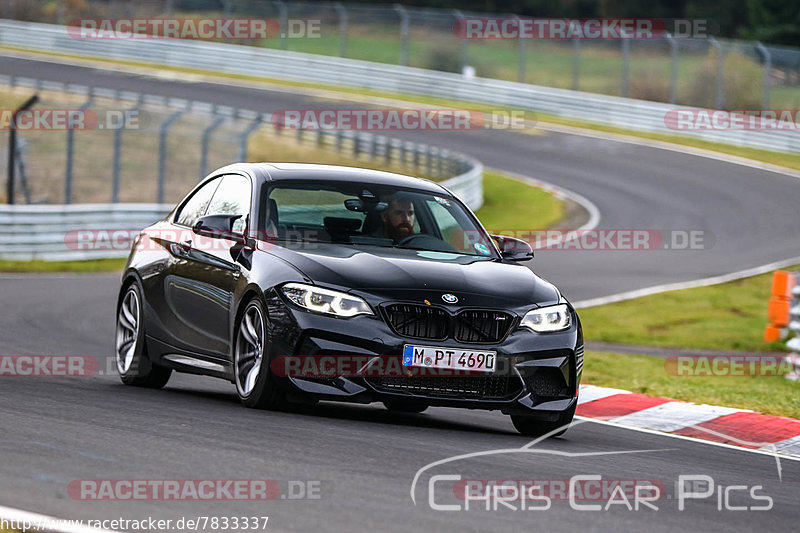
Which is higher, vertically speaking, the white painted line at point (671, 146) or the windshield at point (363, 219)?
the windshield at point (363, 219)

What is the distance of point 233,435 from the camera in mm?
6906

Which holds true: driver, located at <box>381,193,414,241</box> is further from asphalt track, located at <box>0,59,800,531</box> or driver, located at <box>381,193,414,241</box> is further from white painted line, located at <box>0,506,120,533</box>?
white painted line, located at <box>0,506,120,533</box>

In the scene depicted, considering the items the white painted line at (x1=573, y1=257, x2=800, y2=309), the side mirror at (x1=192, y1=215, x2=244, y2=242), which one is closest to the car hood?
the side mirror at (x1=192, y1=215, x2=244, y2=242)

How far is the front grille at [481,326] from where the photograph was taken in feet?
25.5

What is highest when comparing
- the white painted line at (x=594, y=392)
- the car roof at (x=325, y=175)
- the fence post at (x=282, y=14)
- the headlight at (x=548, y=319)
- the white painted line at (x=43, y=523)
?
the car roof at (x=325, y=175)

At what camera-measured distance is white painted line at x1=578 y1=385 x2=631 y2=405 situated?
10.5 m

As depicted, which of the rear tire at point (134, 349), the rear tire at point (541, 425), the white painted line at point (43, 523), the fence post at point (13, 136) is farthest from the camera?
the fence post at point (13, 136)

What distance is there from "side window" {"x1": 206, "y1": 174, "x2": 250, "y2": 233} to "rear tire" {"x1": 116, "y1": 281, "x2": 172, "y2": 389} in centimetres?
89

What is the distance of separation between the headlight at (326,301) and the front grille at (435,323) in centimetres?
16

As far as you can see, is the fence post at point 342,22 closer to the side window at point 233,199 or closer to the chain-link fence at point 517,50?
the chain-link fence at point 517,50

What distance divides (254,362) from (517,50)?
42.3m

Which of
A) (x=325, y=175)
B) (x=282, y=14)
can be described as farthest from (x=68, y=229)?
(x=282, y=14)

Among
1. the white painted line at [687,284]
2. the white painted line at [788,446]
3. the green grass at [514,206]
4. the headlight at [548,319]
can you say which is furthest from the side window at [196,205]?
the green grass at [514,206]

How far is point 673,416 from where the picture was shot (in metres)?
9.77
